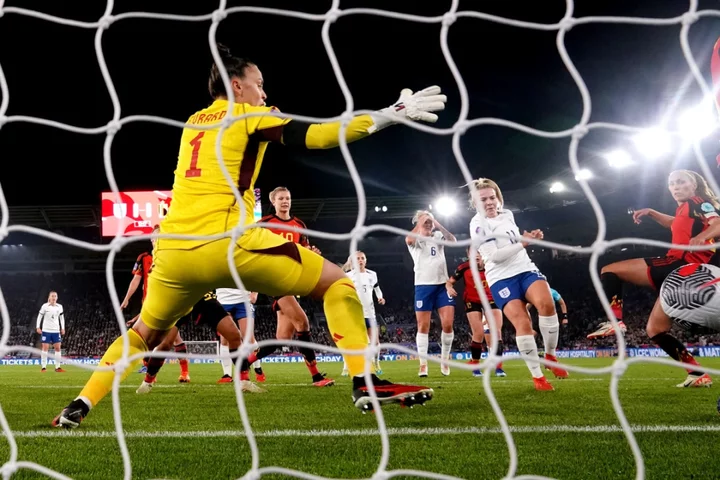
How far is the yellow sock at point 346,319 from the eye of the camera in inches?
115

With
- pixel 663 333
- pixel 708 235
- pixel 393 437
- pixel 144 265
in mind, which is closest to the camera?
pixel 393 437

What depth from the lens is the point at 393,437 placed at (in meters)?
3.06

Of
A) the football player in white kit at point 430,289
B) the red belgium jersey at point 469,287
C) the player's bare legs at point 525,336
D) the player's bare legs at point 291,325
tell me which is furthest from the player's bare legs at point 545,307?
the red belgium jersey at point 469,287

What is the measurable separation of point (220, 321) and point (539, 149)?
2456 cm

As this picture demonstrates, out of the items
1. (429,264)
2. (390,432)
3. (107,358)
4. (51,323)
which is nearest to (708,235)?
(390,432)

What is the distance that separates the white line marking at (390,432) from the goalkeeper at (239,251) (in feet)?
0.72

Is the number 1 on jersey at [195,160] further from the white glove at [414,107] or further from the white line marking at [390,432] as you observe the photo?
the white line marking at [390,432]

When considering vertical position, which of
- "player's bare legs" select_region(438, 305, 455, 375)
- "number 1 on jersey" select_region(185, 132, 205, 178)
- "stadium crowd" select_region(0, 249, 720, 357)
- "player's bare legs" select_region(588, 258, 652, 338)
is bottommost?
"stadium crowd" select_region(0, 249, 720, 357)

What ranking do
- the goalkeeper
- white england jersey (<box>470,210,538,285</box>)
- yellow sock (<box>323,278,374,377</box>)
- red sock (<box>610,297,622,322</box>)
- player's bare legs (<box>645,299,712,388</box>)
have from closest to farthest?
the goalkeeper, yellow sock (<box>323,278,374,377</box>), red sock (<box>610,297,622,322</box>), player's bare legs (<box>645,299,712,388</box>), white england jersey (<box>470,210,538,285</box>)

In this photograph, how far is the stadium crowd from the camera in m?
26.6

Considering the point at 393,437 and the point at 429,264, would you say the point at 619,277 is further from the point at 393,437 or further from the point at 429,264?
the point at 429,264

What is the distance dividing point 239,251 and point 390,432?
1305 mm

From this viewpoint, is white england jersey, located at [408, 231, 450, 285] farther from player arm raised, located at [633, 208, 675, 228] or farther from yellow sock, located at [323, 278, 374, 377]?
yellow sock, located at [323, 278, 374, 377]

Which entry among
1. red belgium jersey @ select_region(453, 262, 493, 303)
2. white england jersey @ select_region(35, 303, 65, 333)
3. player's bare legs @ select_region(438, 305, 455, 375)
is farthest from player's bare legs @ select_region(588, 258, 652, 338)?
white england jersey @ select_region(35, 303, 65, 333)
